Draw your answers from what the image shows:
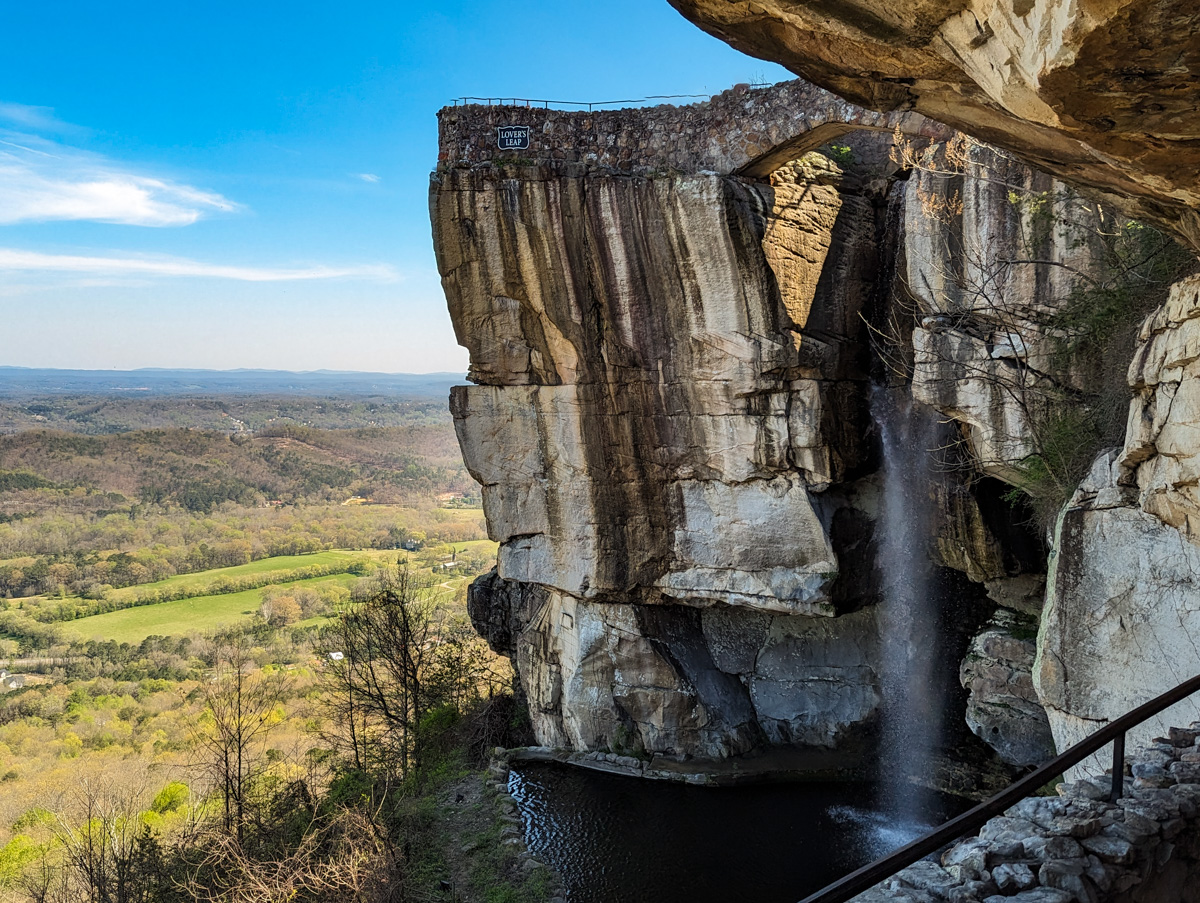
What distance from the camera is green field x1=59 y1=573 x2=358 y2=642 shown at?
47.2m

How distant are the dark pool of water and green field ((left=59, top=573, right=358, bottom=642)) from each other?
40.3 metres

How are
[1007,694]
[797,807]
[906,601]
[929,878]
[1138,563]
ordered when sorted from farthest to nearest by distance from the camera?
[906,601] → [797,807] → [1007,694] → [1138,563] → [929,878]

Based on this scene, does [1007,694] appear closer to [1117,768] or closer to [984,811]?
[1117,768]

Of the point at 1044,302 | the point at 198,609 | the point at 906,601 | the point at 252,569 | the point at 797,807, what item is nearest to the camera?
the point at 1044,302

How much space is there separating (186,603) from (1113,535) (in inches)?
2190

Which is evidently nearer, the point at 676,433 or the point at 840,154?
the point at 676,433

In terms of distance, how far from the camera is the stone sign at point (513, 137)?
13.4 m

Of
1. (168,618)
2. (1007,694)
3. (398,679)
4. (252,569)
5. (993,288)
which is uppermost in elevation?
(993,288)

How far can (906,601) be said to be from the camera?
575 inches

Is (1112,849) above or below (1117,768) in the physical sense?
below

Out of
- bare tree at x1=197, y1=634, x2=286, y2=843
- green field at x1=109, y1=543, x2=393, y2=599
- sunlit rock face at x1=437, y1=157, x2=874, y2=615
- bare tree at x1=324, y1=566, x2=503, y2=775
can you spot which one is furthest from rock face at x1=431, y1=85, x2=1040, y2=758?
green field at x1=109, y1=543, x2=393, y2=599

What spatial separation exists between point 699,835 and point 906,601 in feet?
17.8

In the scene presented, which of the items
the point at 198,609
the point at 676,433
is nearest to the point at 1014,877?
the point at 676,433

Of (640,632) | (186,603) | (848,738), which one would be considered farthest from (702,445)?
(186,603)
